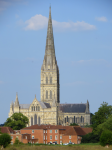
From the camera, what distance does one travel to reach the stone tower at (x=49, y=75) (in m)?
166

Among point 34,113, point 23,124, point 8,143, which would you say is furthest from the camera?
point 34,113

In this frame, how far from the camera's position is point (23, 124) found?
138000mm

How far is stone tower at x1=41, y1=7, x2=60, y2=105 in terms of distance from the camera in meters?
166

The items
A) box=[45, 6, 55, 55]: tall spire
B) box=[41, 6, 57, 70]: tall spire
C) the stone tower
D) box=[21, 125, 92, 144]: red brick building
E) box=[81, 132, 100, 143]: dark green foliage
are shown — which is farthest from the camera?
box=[45, 6, 55, 55]: tall spire

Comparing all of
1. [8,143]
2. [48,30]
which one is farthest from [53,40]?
[8,143]

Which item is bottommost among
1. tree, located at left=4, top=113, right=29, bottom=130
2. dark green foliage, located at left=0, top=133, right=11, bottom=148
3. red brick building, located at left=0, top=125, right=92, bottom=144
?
dark green foliage, located at left=0, top=133, right=11, bottom=148

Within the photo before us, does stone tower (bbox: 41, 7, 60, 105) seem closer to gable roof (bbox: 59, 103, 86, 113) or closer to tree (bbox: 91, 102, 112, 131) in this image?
gable roof (bbox: 59, 103, 86, 113)

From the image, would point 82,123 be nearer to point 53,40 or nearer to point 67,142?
point 53,40

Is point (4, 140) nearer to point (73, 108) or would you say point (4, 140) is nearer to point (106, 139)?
point (106, 139)

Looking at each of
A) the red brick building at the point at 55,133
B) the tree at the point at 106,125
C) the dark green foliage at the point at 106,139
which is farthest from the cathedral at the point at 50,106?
the dark green foliage at the point at 106,139

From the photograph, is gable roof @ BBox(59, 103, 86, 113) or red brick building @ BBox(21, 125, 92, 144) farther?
gable roof @ BBox(59, 103, 86, 113)

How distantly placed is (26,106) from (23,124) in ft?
70.6

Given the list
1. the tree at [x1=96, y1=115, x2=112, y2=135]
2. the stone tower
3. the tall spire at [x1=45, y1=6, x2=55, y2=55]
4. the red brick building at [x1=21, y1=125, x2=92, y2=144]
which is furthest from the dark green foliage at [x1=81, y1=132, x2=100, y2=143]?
the tall spire at [x1=45, y1=6, x2=55, y2=55]

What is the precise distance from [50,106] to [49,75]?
1120 cm
